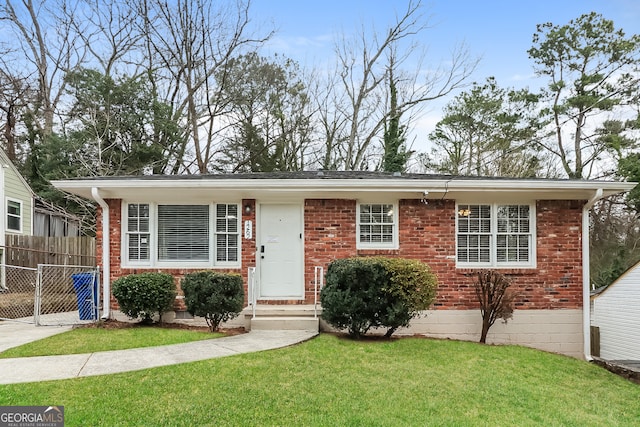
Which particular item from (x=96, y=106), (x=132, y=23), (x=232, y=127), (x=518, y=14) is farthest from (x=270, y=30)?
(x=518, y=14)

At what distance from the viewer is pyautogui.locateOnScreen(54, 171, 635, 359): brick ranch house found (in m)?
7.77

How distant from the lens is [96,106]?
16328 mm

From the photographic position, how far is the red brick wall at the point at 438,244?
309 inches

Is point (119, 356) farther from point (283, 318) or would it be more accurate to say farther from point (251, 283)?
point (251, 283)

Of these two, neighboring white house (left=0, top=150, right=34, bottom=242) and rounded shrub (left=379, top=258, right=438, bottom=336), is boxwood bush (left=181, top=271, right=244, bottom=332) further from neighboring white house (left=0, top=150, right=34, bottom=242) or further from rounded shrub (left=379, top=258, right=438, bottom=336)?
neighboring white house (left=0, top=150, right=34, bottom=242)

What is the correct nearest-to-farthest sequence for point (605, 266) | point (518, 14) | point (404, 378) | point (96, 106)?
1. point (404, 378)
2. point (518, 14)
3. point (96, 106)
4. point (605, 266)

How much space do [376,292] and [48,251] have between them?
11.0m

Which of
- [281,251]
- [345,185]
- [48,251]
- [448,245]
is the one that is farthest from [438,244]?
[48,251]

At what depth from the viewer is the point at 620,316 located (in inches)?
500

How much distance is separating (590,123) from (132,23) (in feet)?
69.5

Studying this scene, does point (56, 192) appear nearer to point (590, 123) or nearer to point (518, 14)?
point (518, 14)

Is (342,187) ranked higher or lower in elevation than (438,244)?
higher

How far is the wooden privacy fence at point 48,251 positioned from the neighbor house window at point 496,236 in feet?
35.8

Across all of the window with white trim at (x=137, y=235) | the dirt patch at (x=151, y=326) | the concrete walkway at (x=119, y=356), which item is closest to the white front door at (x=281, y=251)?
the dirt patch at (x=151, y=326)
